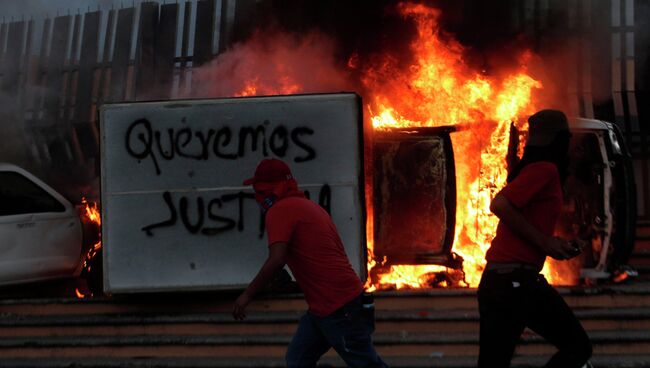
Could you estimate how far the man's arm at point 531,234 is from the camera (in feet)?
11.9

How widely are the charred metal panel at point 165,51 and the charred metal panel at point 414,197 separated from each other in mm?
6876

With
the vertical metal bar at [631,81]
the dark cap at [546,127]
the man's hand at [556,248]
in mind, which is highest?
the vertical metal bar at [631,81]

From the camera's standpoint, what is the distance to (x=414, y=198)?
7.73 meters

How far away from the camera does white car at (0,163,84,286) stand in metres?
7.49

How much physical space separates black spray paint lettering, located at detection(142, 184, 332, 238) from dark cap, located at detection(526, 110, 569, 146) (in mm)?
3460

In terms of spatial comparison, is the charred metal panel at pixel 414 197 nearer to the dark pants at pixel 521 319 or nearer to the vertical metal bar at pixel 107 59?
the dark pants at pixel 521 319

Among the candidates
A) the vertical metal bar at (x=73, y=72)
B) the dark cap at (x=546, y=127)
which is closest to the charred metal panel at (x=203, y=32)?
the vertical metal bar at (x=73, y=72)

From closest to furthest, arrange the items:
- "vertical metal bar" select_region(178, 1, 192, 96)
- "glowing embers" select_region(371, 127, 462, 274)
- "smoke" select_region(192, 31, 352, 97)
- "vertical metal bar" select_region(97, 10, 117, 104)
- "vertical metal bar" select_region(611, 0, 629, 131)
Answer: "glowing embers" select_region(371, 127, 462, 274) < "smoke" select_region(192, 31, 352, 97) < "vertical metal bar" select_region(611, 0, 629, 131) < "vertical metal bar" select_region(178, 1, 192, 96) < "vertical metal bar" select_region(97, 10, 117, 104)

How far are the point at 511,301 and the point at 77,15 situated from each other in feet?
42.7

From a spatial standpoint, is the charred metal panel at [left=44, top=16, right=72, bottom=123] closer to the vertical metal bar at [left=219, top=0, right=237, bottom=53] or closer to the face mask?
the vertical metal bar at [left=219, top=0, right=237, bottom=53]

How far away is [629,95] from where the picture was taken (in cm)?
1180

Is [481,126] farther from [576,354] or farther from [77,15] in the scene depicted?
[77,15]

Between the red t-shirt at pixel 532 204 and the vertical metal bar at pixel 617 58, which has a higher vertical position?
the vertical metal bar at pixel 617 58

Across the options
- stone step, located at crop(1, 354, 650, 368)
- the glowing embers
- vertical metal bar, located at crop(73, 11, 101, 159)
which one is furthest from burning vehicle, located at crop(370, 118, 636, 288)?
vertical metal bar, located at crop(73, 11, 101, 159)
